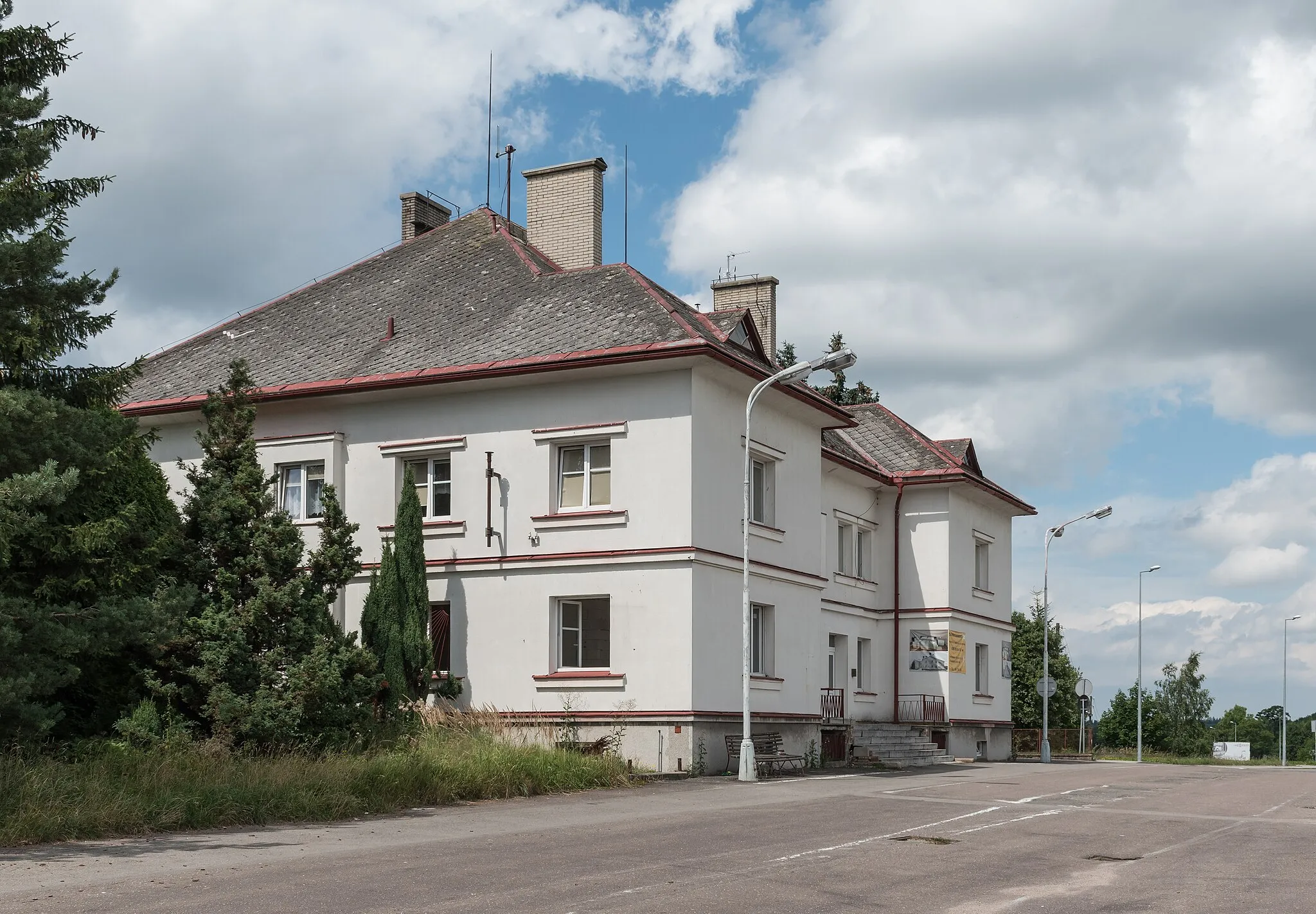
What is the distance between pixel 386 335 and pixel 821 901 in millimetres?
21954

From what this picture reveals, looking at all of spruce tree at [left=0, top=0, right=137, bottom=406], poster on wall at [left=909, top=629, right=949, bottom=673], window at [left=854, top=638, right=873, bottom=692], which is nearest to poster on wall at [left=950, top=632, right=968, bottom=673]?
poster on wall at [left=909, top=629, right=949, bottom=673]

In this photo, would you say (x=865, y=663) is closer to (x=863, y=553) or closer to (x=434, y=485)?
(x=863, y=553)

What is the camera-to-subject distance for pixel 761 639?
29297 millimetres

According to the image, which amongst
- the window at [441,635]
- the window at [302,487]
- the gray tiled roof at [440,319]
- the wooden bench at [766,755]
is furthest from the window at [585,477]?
the window at [302,487]

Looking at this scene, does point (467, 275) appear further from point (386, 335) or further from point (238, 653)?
point (238, 653)

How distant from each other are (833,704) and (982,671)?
9.00 metres

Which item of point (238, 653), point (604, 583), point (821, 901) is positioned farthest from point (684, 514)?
point (821, 901)

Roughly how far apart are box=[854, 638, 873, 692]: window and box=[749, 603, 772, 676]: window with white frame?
9605 millimetres

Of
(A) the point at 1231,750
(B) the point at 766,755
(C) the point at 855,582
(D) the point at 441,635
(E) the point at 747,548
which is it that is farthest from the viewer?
(A) the point at 1231,750

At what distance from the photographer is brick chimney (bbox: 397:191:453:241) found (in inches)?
1428

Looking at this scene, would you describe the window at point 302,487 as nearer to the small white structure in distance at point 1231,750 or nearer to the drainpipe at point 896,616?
the drainpipe at point 896,616

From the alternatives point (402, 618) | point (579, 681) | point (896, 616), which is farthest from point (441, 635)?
point (896, 616)

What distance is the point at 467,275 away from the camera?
32.1 m

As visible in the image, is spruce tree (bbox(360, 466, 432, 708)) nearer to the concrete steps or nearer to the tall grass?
the tall grass
